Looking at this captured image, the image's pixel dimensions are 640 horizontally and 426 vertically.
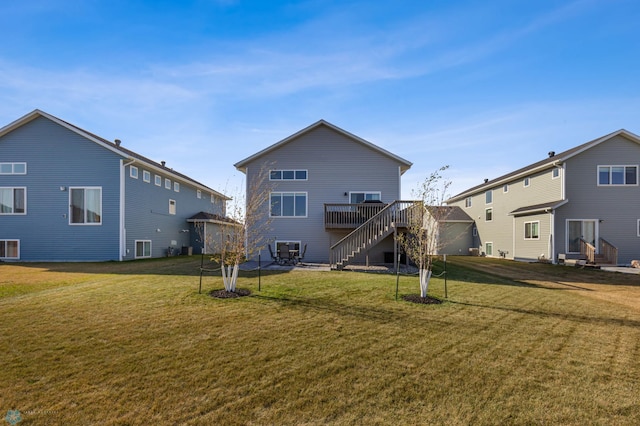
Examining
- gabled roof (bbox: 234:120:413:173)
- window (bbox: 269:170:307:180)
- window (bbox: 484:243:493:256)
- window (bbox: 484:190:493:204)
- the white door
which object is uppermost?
gabled roof (bbox: 234:120:413:173)

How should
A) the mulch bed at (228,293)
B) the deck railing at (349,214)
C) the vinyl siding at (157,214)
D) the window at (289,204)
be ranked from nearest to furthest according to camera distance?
the mulch bed at (228,293)
the deck railing at (349,214)
the window at (289,204)
the vinyl siding at (157,214)

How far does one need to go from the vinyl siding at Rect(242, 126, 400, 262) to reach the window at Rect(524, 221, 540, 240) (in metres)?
9.35

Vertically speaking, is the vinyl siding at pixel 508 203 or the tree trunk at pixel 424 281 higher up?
the vinyl siding at pixel 508 203

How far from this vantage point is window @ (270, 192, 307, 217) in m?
16.7

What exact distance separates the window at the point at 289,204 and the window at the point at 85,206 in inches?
369

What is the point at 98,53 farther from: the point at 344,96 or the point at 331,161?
the point at 331,161

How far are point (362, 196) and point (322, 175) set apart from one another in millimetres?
2373

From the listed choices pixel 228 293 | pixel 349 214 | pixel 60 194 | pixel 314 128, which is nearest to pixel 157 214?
pixel 60 194

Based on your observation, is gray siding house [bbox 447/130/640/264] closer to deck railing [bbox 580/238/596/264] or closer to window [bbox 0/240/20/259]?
deck railing [bbox 580/238/596/264]

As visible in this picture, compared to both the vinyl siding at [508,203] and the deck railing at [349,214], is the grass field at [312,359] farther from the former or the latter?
the vinyl siding at [508,203]

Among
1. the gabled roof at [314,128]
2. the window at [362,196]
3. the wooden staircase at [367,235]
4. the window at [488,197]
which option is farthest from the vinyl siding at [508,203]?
the wooden staircase at [367,235]

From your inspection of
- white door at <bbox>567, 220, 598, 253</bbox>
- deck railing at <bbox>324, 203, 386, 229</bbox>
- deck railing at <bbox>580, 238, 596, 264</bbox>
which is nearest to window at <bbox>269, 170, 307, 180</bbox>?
deck railing at <bbox>324, 203, 386, 229</bbox>

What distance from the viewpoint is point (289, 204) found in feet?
54.9

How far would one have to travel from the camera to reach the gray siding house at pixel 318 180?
16.5m
